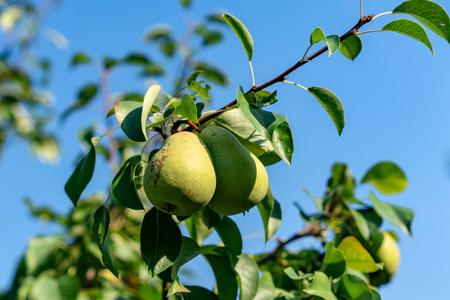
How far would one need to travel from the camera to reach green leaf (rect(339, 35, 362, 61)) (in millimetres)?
1073

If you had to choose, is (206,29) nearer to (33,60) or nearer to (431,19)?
(33,60)

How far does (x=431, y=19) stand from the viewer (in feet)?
3.20

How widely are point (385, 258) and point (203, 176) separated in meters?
1.07

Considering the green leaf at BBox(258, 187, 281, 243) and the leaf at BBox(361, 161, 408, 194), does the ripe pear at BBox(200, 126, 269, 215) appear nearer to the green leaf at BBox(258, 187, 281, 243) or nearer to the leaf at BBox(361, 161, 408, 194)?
the green leaf at BBox(258, 187, 281, 243)

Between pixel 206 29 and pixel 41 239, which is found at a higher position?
pixel 206 29

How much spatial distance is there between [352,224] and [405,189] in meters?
0.43

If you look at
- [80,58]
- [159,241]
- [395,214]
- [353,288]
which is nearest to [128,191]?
[159,241]

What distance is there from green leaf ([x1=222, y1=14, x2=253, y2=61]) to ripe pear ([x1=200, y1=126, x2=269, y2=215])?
27 cm

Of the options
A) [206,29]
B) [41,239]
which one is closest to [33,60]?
[206,29]

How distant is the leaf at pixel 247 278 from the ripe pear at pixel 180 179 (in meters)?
0.39

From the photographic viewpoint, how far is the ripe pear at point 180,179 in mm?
841

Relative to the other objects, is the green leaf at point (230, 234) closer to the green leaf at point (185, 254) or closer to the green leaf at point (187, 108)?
the green leaf at point (185, 254)

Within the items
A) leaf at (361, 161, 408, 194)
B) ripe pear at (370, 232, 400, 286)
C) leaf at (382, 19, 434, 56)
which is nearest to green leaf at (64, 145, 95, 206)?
leaf at (382, 19, 434, 56)

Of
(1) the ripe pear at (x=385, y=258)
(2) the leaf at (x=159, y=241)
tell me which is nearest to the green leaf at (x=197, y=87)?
(2) the leaf at (x=159, y=241)
